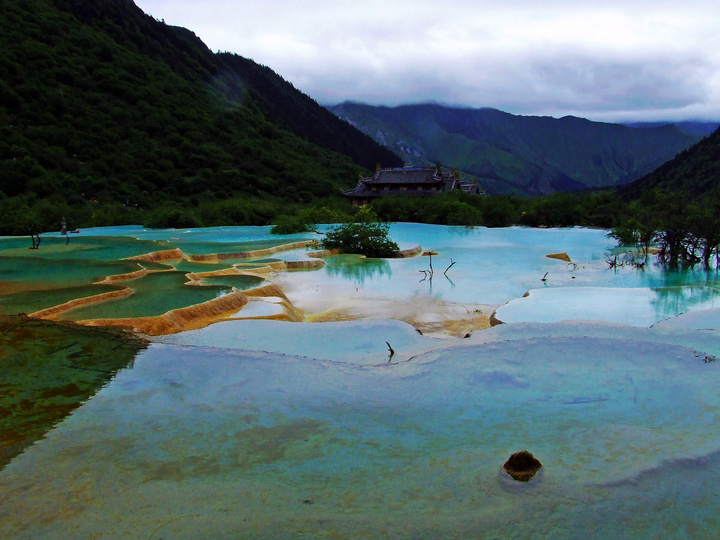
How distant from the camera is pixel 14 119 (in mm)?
28453

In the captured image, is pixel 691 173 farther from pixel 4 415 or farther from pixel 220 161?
pixel 4 415

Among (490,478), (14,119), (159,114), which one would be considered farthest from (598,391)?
(159,114)

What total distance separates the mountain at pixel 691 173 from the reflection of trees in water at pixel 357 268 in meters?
22.5

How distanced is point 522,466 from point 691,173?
3817 cm

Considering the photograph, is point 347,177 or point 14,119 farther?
point 347,177

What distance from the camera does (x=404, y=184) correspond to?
114 ft

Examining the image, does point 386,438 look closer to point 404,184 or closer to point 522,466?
point 522,466

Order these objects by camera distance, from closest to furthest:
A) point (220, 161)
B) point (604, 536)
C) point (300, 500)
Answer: point (604, 536) < point (300, 500) < point (220, 161)

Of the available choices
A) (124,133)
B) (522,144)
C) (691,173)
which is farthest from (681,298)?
(522,144)

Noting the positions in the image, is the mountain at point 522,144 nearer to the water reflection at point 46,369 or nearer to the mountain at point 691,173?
the mountain at point 691,173

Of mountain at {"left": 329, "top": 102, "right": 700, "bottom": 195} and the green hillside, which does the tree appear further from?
mountain at {"left": 329, "top": 102, "right": 700, "bottom": 195}

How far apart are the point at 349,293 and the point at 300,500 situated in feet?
19.4

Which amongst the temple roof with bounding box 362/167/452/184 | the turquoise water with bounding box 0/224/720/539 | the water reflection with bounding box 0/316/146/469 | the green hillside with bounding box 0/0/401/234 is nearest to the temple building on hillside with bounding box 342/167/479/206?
the temple roof with bounding box 362/167/452/184

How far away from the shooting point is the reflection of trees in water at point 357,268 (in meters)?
10.3
